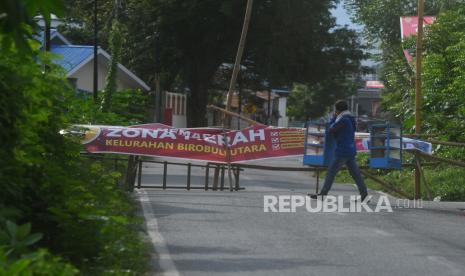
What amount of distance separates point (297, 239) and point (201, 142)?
8114 millimetres

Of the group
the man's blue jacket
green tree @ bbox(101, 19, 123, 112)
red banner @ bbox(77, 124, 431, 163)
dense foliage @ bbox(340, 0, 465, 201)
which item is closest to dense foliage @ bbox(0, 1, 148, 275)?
the man's blue jacket

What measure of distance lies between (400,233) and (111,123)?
11.6 meters

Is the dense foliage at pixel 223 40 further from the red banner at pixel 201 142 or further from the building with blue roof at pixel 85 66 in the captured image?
the red banner at pixel 201 142

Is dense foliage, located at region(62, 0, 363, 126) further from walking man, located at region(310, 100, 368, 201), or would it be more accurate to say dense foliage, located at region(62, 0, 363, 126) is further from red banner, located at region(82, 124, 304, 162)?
walking man, located at region(310, 100, 368, 201)

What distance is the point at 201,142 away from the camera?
65.4 feet

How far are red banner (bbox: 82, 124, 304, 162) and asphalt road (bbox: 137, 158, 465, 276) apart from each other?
2.65 meters

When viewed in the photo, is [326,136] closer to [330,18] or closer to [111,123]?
[111,123]

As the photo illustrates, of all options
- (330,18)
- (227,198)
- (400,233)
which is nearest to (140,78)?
(330,18)

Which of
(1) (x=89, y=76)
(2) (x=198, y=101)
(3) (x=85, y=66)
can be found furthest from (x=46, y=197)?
(2) (x=198, y=101)

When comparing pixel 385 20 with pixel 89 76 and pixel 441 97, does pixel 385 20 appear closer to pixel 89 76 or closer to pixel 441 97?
pixel 89 76

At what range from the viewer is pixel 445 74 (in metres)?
28.0

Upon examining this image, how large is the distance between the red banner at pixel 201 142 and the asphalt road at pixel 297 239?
2.65 meters

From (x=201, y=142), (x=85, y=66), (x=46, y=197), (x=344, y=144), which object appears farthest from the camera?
(x=85, y=66)

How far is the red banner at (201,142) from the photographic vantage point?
19.4 m
